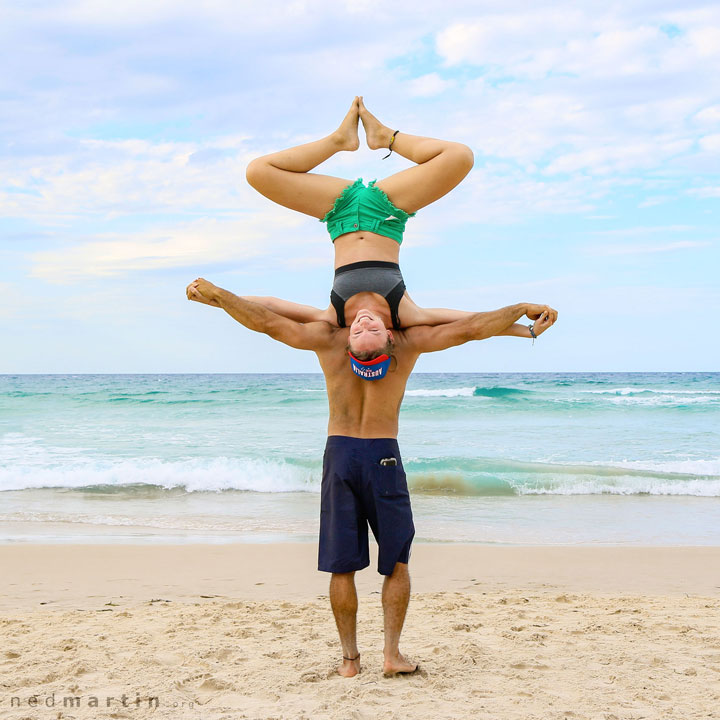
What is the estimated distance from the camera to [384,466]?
4.07 m

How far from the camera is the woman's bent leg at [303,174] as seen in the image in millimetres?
4094

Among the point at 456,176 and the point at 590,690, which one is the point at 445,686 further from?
the point at 456,176

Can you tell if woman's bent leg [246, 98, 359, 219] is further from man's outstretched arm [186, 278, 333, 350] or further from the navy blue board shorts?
the navy blue board shorts

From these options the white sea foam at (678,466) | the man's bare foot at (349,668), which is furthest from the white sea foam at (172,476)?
the man's bare foot at (349,668)

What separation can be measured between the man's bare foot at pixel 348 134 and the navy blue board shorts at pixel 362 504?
1606 millimetres

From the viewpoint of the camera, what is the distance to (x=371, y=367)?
13.1 ft

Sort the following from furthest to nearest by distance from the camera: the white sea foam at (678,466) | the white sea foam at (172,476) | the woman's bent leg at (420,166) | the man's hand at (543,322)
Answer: the white sea foam at (678,466) < the white sea foam at (172,476) < the woman's bent leg at (420,166) < the man's hand at (543,322)

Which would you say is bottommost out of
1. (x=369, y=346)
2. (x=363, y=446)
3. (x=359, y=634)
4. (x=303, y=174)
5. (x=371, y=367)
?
(x=359, y=634)

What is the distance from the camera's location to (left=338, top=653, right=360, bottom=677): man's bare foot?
4.26 metres

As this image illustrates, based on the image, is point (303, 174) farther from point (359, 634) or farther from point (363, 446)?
point (359, 634)

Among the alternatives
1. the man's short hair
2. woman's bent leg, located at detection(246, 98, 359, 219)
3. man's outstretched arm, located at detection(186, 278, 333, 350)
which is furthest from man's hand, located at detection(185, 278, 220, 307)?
the man's short hair

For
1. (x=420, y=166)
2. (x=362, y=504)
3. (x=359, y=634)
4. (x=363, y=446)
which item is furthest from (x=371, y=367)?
(x=359, y=634)

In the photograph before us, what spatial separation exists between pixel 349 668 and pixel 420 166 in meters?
2.81

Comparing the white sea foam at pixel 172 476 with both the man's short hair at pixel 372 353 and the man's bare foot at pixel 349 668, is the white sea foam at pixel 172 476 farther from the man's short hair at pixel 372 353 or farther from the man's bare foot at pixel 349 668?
the man's short hair at pixel 372 353
